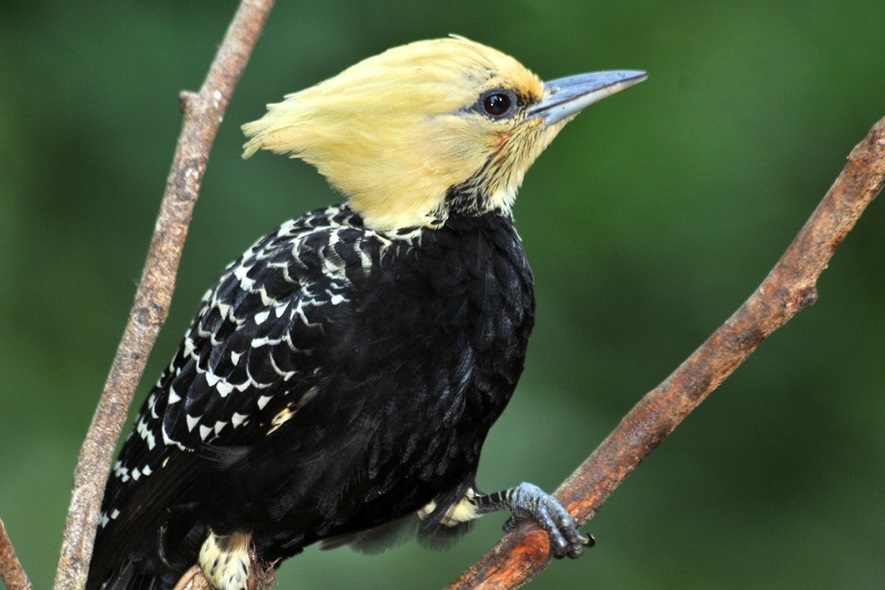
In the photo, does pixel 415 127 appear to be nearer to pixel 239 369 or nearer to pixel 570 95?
pixel 570 95

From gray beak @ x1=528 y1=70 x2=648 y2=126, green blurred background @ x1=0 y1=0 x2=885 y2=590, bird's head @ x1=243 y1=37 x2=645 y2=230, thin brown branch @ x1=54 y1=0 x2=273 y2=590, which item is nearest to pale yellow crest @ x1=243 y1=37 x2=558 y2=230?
bird's head @ x1=243 y1=37 x2=645 y2=230

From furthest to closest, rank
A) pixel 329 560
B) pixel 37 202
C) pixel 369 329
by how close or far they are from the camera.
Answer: pixel 37 202, pixel 329 560, pixel 369 329

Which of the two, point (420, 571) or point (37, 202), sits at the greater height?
point (37, 202)

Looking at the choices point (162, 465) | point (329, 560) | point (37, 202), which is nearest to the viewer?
point (162, 465)

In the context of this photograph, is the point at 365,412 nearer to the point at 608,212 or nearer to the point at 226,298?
the point at 226,298

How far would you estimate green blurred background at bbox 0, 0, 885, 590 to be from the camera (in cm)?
504

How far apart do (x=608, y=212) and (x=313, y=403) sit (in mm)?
1970

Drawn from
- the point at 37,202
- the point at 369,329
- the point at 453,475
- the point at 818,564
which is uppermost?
the point at 37,202

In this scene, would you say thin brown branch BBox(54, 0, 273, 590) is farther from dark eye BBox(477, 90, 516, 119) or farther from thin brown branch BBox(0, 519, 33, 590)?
dark eye BBox(477, 90, 516, 119)

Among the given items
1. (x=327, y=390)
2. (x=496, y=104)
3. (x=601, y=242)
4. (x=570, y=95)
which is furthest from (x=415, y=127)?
(x=601, y=242)

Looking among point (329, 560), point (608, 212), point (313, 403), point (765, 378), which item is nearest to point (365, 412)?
point (313, 403)

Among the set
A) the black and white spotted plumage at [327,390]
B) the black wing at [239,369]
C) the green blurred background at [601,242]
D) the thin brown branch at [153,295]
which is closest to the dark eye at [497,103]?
the black and white spotted plumage at [327,390]

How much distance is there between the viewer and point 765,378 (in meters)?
5.22

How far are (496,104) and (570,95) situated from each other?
0.75ft
